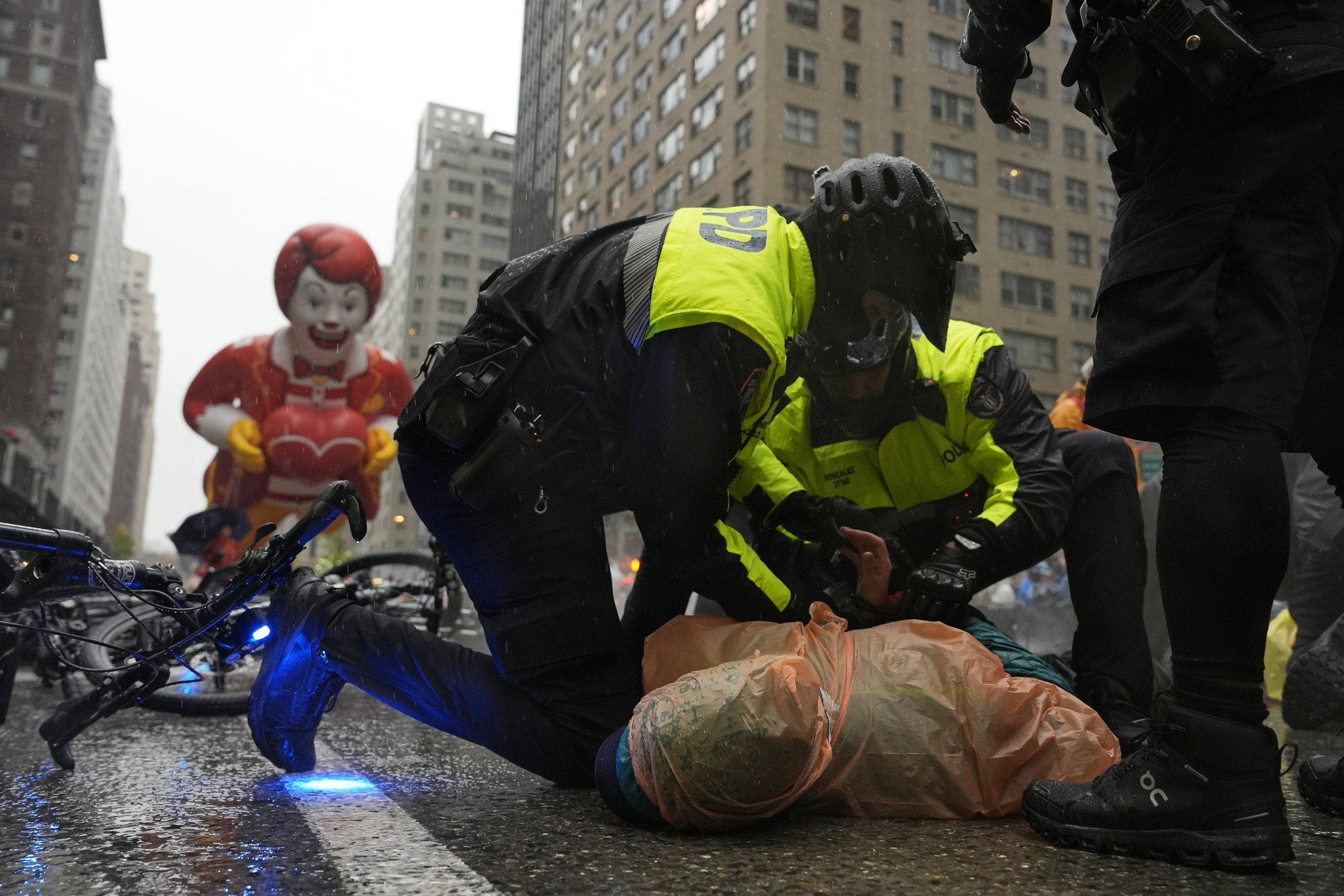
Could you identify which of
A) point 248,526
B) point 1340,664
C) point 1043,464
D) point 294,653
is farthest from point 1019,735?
point 248,526

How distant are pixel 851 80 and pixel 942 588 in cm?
3323

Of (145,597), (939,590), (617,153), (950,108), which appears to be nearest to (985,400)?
(939,590)

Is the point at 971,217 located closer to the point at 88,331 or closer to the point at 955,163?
the point at 955,163

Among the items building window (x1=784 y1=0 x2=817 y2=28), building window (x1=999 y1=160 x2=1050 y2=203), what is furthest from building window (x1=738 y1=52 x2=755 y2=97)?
building window (x1=999 y1=160 x2=1050 y2=203)

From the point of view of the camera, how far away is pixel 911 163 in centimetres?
Answer: 244

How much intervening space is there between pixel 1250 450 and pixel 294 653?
6.54ft

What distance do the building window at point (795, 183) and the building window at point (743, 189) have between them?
1.15 metres

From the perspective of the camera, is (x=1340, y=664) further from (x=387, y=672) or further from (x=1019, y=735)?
(x=387, y=672)

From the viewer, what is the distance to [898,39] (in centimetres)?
3344

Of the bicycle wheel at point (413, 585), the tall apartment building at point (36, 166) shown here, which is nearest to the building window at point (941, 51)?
the bicycle wheel at point (413, 585)

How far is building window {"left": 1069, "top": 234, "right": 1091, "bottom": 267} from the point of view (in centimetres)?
3516

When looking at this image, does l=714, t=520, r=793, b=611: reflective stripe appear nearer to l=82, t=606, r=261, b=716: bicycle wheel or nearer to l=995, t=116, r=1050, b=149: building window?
l=82, t=606, r=261, b=716: bicycle wheel

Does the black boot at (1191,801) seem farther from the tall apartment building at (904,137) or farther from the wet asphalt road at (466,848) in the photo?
the tall apartment building at (904,137)

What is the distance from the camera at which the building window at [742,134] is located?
31844 mm
